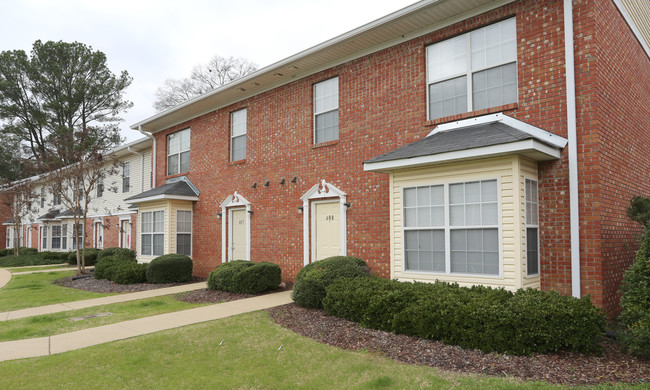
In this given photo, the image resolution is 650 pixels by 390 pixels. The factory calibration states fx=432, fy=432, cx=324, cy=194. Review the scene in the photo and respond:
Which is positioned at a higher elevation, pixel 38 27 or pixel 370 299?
pixel 38 27

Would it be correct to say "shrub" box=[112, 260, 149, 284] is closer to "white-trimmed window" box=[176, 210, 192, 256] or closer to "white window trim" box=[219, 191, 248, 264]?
"white-trimmed window" box=[176, 210, 192, 256]

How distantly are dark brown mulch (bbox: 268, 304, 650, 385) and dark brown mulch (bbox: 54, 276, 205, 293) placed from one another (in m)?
7.89

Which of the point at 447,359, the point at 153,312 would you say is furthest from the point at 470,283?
the point at 153,312

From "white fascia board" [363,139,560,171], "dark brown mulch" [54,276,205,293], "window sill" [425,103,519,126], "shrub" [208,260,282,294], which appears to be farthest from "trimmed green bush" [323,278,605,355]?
"dark brown mulch" [54,276,205,293]

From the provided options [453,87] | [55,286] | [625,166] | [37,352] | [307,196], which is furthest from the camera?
[55,286]

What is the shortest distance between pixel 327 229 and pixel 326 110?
3096 millimetres

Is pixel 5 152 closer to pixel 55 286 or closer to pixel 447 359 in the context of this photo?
pixel 55 286

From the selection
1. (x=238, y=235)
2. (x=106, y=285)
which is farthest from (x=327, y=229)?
(x=106, y=285)

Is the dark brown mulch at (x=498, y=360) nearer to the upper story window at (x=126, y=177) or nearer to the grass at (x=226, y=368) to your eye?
the grass at (x=226, y=368)

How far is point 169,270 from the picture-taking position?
13.5 metres

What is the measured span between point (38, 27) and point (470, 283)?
35682 millimetres

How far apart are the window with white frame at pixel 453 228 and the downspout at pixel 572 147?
1146 mm

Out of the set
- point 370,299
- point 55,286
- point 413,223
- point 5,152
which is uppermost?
point 5,152

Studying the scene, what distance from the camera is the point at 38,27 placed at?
102ft
